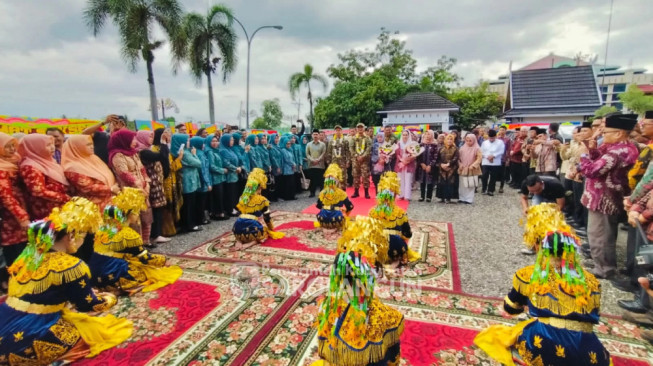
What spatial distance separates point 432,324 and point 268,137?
6446mm

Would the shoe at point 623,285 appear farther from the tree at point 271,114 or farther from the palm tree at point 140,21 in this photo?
the tree at point 271,114

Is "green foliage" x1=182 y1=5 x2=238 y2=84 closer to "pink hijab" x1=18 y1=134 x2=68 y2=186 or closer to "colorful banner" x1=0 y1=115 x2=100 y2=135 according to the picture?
"colorful banner" x1=0 y1=115 x2=100 y2=135

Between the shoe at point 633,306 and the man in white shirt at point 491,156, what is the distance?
555 cm

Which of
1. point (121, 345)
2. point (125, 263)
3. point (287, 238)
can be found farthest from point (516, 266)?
point (125, 263)

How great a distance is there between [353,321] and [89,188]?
11.7ft

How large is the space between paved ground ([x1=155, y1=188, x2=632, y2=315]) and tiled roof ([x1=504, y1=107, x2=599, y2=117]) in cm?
1326

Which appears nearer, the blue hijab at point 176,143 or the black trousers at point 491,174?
the blue hijab at point 176,143

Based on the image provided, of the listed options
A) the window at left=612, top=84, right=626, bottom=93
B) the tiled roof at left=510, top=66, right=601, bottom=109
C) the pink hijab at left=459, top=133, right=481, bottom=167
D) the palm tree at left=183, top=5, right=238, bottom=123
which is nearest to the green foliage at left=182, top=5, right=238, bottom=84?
the palm tree at left=183, top=5, right=238, bottom=123

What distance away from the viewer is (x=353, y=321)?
5.68 ft

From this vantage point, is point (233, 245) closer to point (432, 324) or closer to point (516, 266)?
point (432, 324)

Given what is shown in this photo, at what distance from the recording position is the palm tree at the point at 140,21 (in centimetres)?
1244

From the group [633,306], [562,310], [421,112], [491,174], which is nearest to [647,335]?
[633,306]

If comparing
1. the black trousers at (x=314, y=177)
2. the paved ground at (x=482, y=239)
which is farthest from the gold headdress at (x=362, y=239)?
the black trousers at (x=314, y=177)

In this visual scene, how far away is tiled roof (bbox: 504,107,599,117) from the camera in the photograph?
17.8 metres
